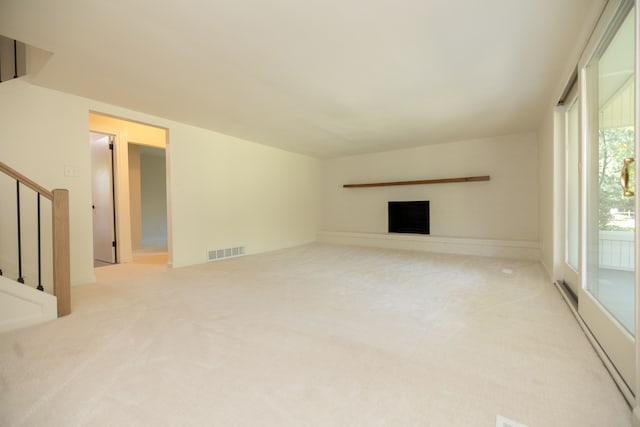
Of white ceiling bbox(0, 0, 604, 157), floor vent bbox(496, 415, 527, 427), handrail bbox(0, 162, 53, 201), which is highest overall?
white ceiling bbox(0, 0, 604, 157)

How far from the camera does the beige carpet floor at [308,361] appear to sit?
1.17 metres

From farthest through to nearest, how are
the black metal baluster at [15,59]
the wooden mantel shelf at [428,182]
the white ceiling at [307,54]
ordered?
the wooden mantel shelf at [428,182]
the black metal baluster at [15,59]
the white ceiling at [307,54]

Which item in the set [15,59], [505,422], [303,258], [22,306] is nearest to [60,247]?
[22,306]

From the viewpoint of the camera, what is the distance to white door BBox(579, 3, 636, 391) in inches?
56.2

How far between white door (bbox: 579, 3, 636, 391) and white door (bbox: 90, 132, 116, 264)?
19.1 ft

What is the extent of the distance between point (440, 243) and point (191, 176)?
15.3ft

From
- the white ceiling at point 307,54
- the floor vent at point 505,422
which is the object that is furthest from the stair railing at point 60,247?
the floor vent at point 505,422

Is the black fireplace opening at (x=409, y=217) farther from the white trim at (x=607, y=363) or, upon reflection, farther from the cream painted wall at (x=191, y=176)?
the white trim at (x=607, y=363)

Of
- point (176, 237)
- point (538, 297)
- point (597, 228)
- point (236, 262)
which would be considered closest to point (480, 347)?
point (597, 228)

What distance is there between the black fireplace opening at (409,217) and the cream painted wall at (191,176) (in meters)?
1.96

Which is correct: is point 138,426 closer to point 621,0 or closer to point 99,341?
point 99,341

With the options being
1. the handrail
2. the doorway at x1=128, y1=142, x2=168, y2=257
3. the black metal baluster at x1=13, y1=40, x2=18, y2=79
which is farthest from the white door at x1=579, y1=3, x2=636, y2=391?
the doorway at x1=128, y1=142, x2=168, y2=257

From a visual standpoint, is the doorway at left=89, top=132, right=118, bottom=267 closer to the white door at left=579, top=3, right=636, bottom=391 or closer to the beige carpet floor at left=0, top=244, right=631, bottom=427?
the beige carpet floor at left=0, top=244, right=631, bottom=427

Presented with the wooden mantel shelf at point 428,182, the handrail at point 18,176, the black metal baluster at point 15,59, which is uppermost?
the black metal baluster at point 15,59
